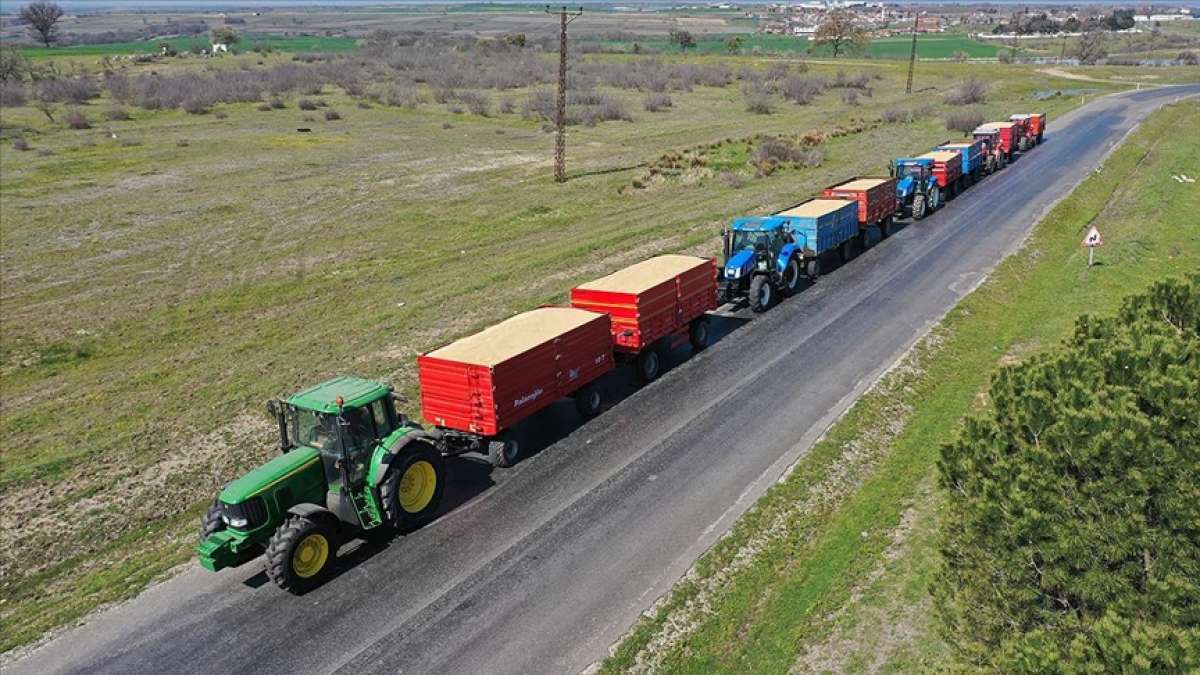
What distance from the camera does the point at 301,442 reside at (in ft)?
49.6

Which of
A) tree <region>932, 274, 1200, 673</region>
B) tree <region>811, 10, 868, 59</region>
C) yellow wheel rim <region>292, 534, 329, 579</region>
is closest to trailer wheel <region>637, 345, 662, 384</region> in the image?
yellow wheel rim <region>292, 534, 329, 579</region>

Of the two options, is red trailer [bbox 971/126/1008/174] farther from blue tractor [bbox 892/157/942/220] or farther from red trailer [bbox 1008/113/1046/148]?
blue tractor [bbox 892/157/942/220]

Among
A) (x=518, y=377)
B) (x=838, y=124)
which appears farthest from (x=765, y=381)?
(x=838, y=124)

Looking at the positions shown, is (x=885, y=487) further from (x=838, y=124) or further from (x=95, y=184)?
(x=838, y=124)

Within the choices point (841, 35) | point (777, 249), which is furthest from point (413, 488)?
point (841, 35)

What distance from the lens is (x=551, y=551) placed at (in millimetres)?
15297

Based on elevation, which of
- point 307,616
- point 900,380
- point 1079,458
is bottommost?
point 307,616

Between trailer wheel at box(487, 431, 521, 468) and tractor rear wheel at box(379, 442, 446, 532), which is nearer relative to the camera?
tractor rear wheel at box(379, 442, 446, 532)

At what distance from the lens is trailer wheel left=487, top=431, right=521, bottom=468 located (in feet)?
59.2

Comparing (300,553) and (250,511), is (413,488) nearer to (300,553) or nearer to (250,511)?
(300,553)

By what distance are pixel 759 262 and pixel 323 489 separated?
17.1 m

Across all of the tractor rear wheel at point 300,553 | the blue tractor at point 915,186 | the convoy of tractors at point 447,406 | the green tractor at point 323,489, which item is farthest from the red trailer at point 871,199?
the tractor rear wheel at point 300,553

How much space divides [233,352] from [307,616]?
15.2m

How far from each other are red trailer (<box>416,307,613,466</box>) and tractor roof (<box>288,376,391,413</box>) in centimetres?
237
